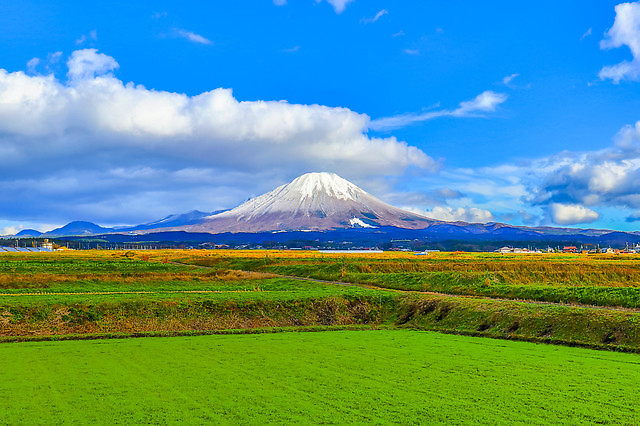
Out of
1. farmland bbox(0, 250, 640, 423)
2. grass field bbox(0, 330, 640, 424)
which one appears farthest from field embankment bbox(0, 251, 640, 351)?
grass field bbox(0, 330, 640, 424)

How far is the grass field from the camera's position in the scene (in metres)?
10.1

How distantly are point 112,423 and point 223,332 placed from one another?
14.9 m

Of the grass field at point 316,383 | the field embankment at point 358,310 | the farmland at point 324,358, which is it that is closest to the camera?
the grass field at point 316,383

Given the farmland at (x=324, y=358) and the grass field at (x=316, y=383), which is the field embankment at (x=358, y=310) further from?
the grass field at (x=316, y=383)

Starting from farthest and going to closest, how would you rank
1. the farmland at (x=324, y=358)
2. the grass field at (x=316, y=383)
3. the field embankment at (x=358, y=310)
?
1. the field embankment at (x=358, y=310)
2. the farmland at (x=324, y=358)
3. the grass field at (x=316, y=383)

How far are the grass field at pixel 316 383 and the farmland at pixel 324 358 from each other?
0.05 metres

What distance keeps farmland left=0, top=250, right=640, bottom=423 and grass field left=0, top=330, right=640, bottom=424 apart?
5cm

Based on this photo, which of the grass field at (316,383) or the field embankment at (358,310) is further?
the field embankment at (358,310)

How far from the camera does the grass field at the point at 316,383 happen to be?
10133mm

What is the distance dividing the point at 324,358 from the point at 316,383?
11.7 ft

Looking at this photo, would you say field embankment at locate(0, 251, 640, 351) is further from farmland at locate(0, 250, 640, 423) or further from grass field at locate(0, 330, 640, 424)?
grass field at locate(0, 330, 640, 424)

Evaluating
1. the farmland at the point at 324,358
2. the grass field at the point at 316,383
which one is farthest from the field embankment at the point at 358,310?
the grass field at the point at 316,383

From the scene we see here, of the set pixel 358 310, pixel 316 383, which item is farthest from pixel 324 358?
pixel 358 310

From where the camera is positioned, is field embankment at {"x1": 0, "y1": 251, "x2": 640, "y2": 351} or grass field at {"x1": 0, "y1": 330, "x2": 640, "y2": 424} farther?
field embankment at {"x1": 0, "y1": 251, "x2": 640, "y2": 351}
